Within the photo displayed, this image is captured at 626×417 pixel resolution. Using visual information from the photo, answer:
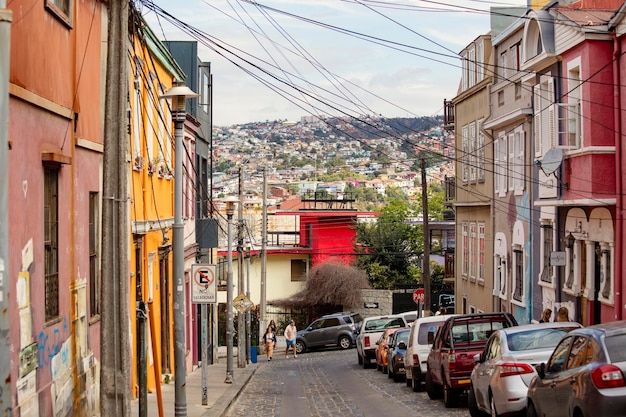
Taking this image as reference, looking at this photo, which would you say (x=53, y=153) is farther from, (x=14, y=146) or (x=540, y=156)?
(x=540, y=156)

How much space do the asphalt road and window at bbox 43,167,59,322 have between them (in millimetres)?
7895

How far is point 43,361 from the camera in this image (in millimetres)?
11914

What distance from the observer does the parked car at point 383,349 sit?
A: 105 feet

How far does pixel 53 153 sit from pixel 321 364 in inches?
1163

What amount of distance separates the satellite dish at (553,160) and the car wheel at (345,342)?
27.7 metres

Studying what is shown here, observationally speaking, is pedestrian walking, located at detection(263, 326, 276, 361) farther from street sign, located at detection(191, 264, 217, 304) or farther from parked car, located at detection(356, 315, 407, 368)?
street sign, located at detection(191, 264, 217, 304)

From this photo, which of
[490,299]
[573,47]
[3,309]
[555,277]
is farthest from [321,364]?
[3,309]

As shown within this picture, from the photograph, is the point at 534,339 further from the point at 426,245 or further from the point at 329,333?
the point at 329,333

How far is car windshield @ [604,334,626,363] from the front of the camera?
9.66 metres

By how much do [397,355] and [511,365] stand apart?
14.2 meters

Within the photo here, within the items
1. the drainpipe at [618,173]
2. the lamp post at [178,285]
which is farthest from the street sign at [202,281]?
the drainpipe at [618,173]

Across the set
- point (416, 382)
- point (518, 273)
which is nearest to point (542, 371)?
→ point (416, 382)

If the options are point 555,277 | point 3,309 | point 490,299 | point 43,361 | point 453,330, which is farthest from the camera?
point 490,299

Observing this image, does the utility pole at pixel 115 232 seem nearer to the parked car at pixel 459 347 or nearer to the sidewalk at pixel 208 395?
the sidewalk at pixel 208 395
